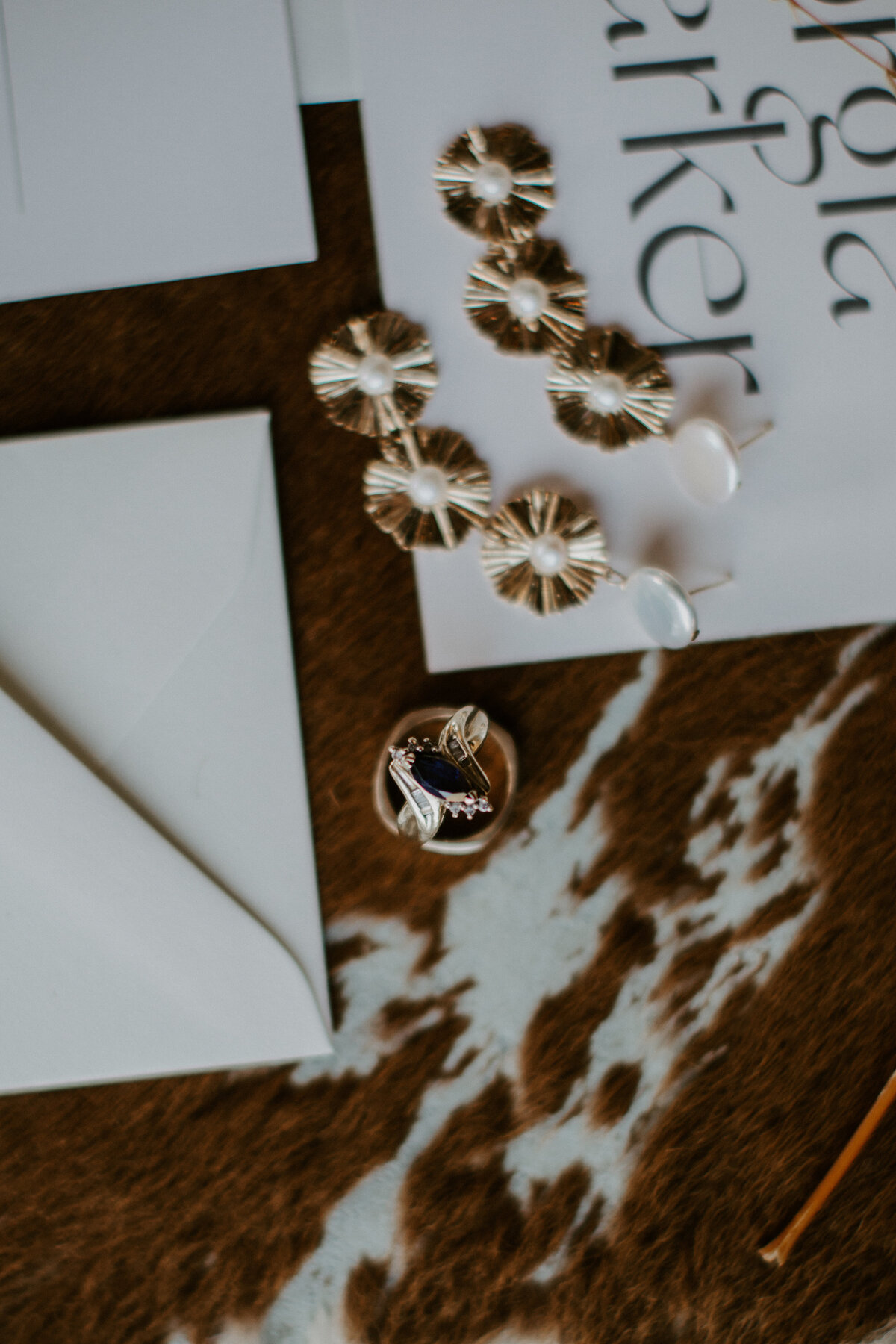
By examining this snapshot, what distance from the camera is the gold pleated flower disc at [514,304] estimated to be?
410mm

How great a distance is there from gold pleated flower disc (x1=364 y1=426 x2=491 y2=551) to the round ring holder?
8 cm

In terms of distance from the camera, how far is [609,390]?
404 millimetres

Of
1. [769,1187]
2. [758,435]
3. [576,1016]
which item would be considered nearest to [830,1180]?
[769,1187]

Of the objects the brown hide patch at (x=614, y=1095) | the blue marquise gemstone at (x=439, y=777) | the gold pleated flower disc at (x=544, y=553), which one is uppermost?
the gold pleated flower disc at (x=544, y=553)

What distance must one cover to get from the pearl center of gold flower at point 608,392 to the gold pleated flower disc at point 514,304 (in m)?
0.03

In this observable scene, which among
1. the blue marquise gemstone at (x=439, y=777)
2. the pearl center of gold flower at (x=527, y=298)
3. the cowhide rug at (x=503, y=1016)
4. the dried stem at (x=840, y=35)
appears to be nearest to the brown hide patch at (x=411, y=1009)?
the cowhide rug at (x=503, y=1016)

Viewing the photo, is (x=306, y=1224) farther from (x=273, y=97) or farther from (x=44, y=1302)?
(x=273, y=97)

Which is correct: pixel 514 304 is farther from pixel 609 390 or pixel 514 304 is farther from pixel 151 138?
pixel 151 138

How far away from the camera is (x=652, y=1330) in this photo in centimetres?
41

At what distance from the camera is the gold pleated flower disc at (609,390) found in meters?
0.41

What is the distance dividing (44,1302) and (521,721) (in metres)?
0.35

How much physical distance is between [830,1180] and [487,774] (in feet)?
0.82

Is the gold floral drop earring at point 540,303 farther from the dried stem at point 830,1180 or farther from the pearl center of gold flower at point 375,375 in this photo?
the dried stem at point 830,1180

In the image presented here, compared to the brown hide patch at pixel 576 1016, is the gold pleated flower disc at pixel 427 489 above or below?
above
